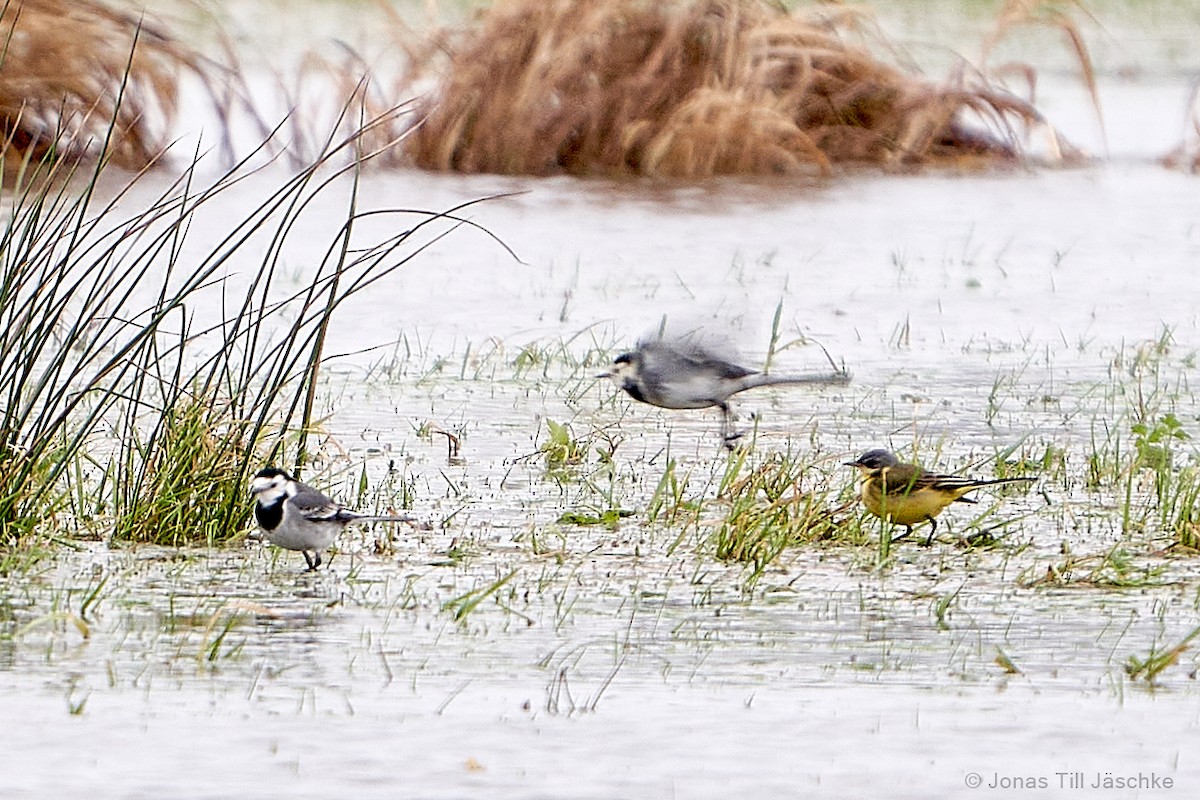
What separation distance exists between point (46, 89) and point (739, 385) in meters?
7.75

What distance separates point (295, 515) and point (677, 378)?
2.66 m

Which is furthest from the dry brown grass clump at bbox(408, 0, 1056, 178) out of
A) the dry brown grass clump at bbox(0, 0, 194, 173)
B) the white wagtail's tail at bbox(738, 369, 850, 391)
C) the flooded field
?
the white wagtail's tail at bbox(738, 369, 850, 391)

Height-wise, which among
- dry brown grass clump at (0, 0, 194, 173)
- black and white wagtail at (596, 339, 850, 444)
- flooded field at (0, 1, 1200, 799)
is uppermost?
dry brown grass clump at (0, 0, 194, 173)

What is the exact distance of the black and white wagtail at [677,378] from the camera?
322 inches

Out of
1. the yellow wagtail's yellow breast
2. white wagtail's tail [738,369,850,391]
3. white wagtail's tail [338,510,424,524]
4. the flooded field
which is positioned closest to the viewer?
the flooded field

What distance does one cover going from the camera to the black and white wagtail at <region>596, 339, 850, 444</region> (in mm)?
8180

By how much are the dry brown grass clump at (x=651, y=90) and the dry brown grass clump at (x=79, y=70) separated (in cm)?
203

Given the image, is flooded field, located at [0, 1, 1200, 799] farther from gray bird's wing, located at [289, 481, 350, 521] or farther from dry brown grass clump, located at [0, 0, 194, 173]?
dry brown grass clump, located at [0, 0, 194, 173]

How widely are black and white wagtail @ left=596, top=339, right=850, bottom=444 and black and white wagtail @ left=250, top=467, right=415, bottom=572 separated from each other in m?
2.39

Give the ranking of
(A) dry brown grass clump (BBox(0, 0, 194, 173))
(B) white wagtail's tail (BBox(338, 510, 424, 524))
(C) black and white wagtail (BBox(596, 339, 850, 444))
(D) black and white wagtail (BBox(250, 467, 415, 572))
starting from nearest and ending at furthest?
(D) black and white wagtail (BBox(250, 467, 415, 572))
(B) white wagtail's tail (BBox(338, 510, 424, 524))
(C) black and white wagtail (BBox(596, 339, 850, 444))
(A) dry brown grass clump (BBox(0, 0, 194, 173))

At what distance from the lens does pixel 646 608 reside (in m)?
5.55

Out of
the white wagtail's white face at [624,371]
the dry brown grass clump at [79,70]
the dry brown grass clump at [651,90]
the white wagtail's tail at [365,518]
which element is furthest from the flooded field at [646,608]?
the dry brown grass clump at [651,90]

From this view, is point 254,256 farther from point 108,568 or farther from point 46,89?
point 108,568

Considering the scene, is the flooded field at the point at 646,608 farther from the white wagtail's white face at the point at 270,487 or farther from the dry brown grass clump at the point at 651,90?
the dry brown grass clump at the point at 651,90
